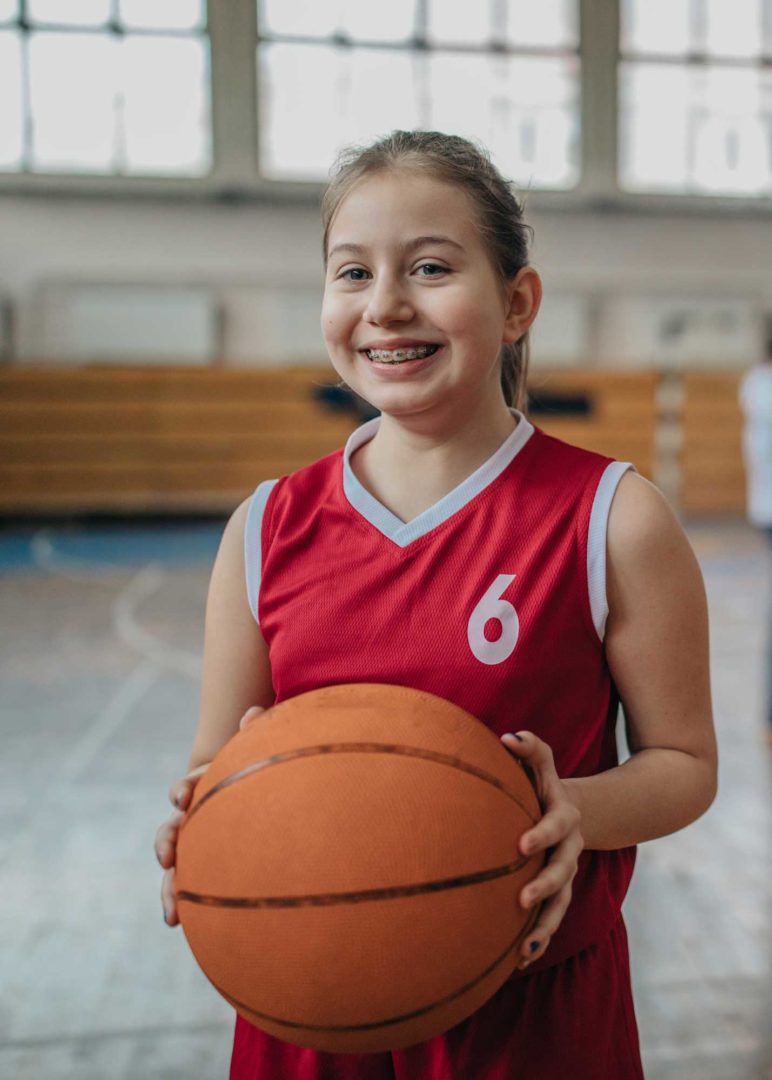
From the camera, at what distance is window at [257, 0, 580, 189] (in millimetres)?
10836

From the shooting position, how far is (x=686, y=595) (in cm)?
106

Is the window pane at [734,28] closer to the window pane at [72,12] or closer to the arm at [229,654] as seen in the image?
the window pane at [72,12]

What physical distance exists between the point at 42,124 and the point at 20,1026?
10.3 meters

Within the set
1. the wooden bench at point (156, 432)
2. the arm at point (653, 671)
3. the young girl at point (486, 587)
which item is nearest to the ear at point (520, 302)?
the young girl at point (486, 587)

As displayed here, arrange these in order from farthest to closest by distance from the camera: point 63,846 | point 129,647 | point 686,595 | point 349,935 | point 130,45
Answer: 1. point 130,45
2. point 129,647
3. point 63,846
4. point 686,595
5. point 349,935

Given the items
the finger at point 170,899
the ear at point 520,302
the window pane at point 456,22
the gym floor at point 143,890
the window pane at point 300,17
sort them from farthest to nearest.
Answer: the window pane at point 456,22
the window pane at point 300,17
the gym floor at point 143,890
the ear at point 520,302
the finger at point 170,899

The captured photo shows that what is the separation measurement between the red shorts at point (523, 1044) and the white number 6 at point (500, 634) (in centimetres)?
35

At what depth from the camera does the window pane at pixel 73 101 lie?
10531 millimetres

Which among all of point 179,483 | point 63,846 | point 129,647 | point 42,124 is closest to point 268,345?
point 179,483

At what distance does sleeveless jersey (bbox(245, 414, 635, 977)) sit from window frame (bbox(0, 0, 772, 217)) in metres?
9.95

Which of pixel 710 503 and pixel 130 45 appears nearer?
pixel 130 45

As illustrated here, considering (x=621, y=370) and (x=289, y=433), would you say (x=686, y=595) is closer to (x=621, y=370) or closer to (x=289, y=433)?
(x=289, y=433)

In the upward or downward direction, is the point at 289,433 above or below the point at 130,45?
below

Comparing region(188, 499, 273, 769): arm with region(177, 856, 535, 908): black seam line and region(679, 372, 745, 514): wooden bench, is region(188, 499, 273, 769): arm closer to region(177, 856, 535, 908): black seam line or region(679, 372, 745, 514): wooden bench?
region(177, 856, 535, 908): black seam line
